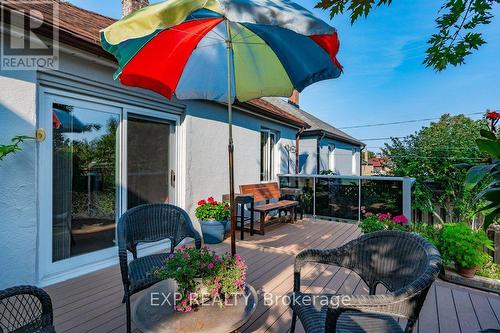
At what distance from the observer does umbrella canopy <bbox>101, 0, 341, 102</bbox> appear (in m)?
1.47

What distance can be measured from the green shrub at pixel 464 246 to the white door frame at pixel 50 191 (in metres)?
4.48

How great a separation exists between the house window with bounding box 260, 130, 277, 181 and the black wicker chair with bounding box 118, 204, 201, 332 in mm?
4396

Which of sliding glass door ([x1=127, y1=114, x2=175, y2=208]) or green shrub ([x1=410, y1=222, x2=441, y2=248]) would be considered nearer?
green shrub ([x1=410, y1=222, x2=441, y2=248])

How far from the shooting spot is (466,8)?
6.49 feet

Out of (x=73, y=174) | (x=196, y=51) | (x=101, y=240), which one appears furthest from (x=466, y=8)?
(x=101, y=240)

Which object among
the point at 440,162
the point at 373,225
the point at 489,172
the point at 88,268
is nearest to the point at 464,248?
the point at 373,225

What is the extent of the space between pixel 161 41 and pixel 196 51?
0.41 metres

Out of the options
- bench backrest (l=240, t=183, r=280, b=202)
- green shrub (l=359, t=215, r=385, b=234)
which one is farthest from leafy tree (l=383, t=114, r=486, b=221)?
bench backrest (l=240, t=183, r=280, b=202)

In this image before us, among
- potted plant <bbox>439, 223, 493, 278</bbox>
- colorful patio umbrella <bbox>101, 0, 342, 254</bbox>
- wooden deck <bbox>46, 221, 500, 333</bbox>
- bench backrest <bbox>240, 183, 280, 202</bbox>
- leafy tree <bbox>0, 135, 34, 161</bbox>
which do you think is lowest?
wooden deck <bbox>46, 221, 500, 333</bbox>

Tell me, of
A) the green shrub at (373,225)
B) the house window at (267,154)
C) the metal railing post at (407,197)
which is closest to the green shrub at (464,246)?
the green shrub at (373,225)

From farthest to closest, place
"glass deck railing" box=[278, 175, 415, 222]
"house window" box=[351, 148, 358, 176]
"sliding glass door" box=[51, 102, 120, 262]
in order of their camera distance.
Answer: "house window" box=[351, 148, 358, 176] < "glass deck railing" box=[278, 175, 415, 222] < "sliding glass door" box=[51, 102, 120, 262]

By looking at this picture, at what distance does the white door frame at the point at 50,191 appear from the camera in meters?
2.88

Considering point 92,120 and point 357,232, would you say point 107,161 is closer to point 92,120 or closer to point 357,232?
point 92,120

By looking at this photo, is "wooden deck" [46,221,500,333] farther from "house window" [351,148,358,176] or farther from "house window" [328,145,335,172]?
"house window" [351,148,358,176]
